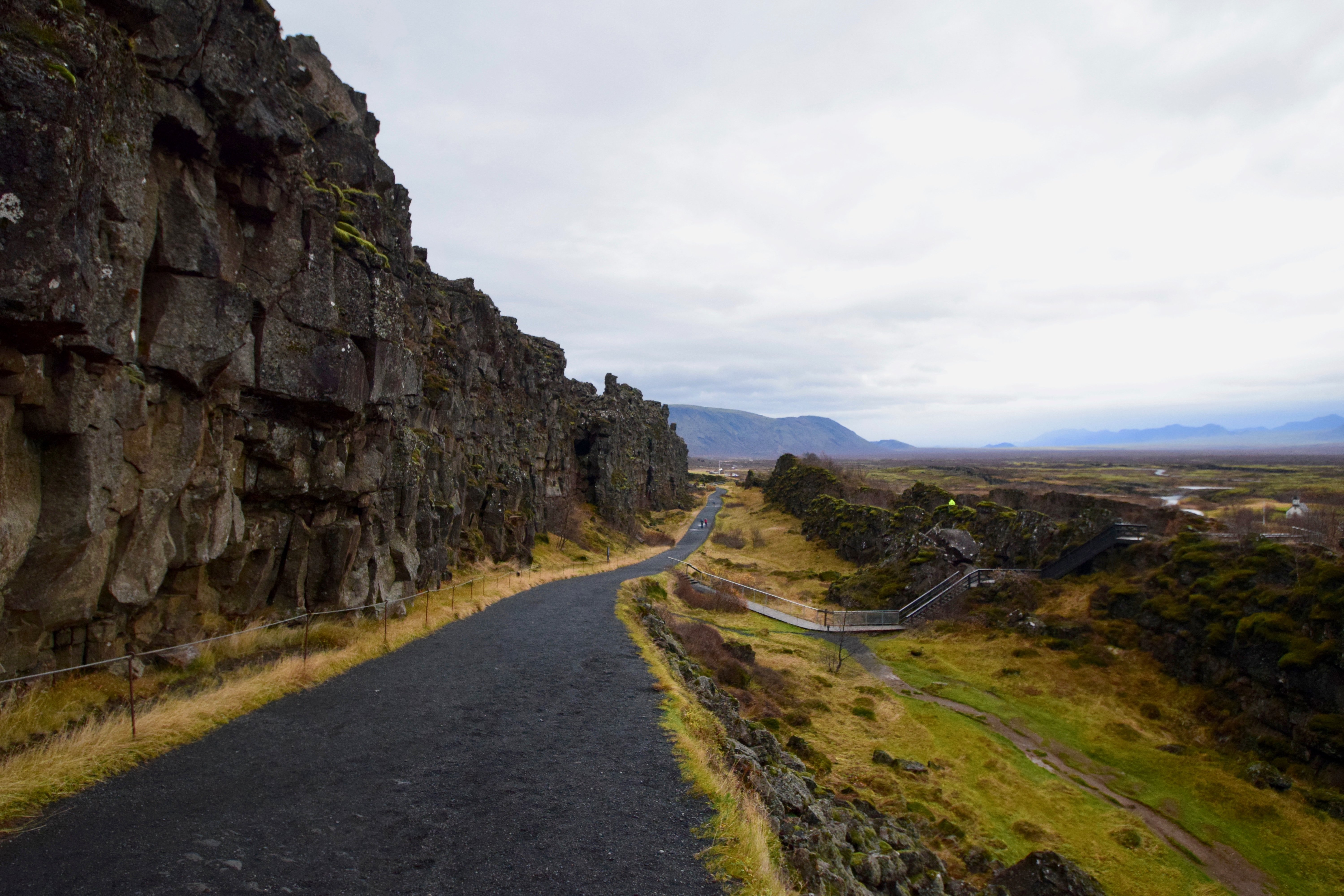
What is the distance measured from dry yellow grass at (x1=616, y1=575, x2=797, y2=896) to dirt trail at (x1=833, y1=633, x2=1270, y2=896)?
1242 centimetres

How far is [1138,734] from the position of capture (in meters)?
22.0

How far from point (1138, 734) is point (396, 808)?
2445 centimetres

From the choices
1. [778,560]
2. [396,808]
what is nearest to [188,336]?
[396,808]

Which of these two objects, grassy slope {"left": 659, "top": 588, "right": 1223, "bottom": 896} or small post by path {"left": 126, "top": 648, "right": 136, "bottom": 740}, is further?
grassy slope {"left": 659, "top": 588, "right": 1223, "bottom": 896}

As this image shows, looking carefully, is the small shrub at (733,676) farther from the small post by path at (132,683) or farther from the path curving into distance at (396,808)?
the small post by path at (132,683)

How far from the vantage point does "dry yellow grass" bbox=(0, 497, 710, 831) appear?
30.2ft

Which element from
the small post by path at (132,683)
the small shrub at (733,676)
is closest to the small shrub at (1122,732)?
the small shrub at (733,676)

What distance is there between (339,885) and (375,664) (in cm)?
1073

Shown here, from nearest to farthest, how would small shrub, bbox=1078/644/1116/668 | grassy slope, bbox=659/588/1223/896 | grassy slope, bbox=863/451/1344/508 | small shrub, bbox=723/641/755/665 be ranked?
grassy slope, bbox=659/588/1223/896 < small shrub, bbox=1078/644/1116/668 < small shrub, bbox=723/641/755/665 < grassy slope, bbox=863/451/1344/508

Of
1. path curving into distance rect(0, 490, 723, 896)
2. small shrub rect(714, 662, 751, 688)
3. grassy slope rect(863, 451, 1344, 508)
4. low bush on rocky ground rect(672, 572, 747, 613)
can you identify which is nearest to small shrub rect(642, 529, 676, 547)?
low bush on rocky ground rect(672, 572, 747, 613)

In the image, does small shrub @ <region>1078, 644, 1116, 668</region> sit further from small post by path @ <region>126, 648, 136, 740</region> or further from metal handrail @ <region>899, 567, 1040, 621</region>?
small post by path @ <region>126, 648, 136, 740</region>

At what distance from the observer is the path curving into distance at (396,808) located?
7852 mm

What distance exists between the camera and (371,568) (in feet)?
69.6

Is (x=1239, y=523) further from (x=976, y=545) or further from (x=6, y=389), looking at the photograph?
(x=6, y=389)
